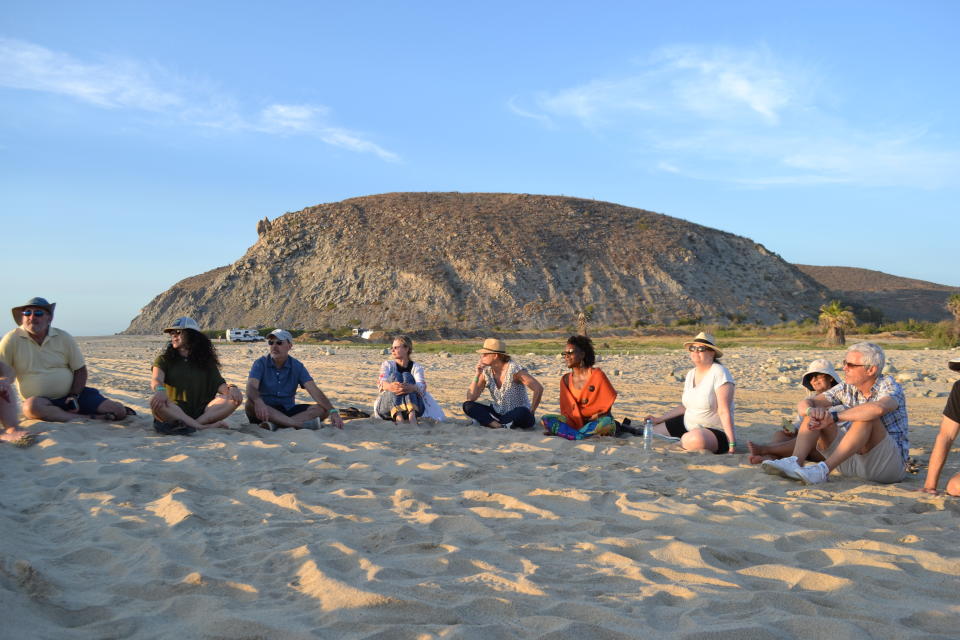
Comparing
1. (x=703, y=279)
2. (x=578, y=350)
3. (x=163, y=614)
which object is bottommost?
(x=163, y=614)

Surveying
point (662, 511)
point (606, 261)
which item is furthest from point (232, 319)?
point (662, 511)

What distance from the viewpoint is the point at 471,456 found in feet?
21.2

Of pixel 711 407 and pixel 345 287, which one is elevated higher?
pixel 345 287

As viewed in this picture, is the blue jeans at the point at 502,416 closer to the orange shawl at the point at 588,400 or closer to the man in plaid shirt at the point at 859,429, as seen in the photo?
the orange shawl at the point at 588,400

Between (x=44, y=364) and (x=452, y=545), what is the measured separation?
5866mm

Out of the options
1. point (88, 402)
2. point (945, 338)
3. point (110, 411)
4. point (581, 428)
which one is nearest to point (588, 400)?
point (581, 428)

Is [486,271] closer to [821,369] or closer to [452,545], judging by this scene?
[821,369]

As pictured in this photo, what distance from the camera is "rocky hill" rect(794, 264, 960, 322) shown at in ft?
282

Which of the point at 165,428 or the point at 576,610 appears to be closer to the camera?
the point at 576,610

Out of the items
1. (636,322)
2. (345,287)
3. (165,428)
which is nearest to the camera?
(165,428)

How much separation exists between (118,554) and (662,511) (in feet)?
9.85

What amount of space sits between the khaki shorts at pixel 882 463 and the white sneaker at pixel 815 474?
1.00 feet

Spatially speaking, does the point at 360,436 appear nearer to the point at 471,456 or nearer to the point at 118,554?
the point at 471,456

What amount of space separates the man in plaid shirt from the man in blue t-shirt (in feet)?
15.0
